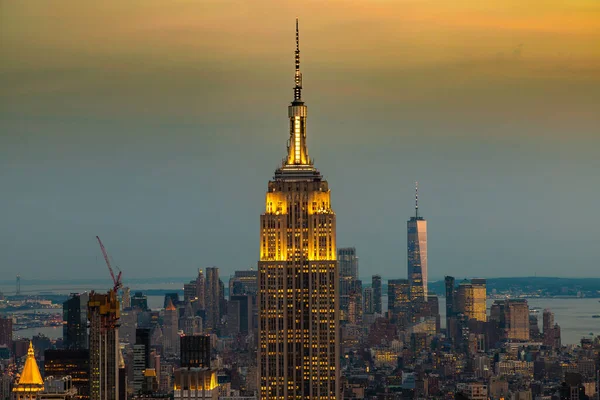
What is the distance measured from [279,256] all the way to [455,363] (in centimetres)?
1759

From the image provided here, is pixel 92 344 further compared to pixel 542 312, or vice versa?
pixel 542 312

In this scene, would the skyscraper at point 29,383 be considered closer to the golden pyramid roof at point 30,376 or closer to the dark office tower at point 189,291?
the golden pyramid roof at point 30,376

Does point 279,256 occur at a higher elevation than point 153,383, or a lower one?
higher

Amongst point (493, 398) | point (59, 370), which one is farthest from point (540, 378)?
point (59, 370)

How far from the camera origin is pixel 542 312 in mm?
43938

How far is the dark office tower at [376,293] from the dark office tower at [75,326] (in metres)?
7.57

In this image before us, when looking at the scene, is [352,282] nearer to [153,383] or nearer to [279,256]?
[153,383]

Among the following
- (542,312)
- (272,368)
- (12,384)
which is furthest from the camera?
(542,312)

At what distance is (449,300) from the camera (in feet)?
155

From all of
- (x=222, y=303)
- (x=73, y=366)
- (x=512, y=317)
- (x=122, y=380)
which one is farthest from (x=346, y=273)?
(x=512, y=317)

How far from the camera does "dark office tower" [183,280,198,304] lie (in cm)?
4119

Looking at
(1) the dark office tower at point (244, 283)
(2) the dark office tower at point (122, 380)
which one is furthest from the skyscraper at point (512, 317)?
(2) the dark office tower at point (122, 380)

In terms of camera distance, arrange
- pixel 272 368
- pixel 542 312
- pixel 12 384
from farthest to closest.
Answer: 1. pixel 542 312
2. pixel 12 384
3. pixel 272 368

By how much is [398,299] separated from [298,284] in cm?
1976
